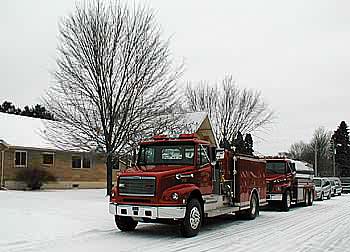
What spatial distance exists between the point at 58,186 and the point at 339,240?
25.8 m

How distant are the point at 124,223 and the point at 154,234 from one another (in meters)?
0.91

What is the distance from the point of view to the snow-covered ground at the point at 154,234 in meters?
11.1

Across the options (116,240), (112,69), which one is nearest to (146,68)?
(112,69)

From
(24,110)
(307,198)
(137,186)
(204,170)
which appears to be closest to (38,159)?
(307,198)

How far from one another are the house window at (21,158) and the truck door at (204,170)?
21.8m

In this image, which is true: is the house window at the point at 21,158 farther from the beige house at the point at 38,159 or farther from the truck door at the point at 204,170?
the truck door at the point at 204,170

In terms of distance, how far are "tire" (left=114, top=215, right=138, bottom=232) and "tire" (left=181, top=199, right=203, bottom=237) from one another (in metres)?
1.73

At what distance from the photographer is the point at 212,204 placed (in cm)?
1434

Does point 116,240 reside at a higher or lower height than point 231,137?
lower

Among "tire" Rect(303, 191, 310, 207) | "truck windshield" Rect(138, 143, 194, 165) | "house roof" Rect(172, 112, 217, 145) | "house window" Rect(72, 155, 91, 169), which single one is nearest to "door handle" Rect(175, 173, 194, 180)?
"truck windshield" Rect(138, 143, 194, 165)

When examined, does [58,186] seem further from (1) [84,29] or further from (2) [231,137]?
(2) [231,137]

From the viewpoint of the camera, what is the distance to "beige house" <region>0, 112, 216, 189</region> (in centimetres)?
3198

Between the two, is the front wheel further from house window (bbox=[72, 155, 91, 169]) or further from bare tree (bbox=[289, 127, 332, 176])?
bare tree (bbox=[289, 127, 332, 176])

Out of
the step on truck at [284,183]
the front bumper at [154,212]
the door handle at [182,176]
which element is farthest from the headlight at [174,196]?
the step on truck at [284,183]
